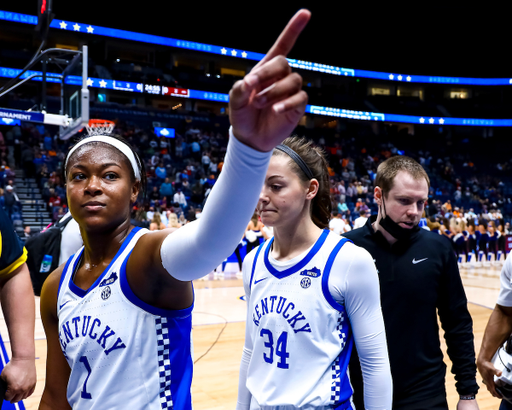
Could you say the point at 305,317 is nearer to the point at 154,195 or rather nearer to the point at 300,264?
the point at 300,264

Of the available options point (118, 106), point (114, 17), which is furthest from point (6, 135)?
point (114, 17)

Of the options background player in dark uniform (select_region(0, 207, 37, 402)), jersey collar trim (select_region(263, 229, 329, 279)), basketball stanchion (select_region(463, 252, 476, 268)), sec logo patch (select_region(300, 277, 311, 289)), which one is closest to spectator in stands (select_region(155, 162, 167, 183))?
basketball stanchion (select_region(463, 252, 476, 268))

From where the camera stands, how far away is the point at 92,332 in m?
1.26

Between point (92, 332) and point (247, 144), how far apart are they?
0.75 metres

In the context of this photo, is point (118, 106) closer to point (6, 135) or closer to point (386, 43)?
point (6, 135)

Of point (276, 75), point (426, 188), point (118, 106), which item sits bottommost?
point (426, 188)

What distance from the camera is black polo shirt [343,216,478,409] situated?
196cm

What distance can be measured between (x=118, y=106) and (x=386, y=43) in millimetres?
19404

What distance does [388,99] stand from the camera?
30.5 metres

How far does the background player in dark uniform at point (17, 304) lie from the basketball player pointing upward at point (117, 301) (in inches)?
26.3

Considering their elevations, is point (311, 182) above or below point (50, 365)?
above

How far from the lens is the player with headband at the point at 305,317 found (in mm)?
1575

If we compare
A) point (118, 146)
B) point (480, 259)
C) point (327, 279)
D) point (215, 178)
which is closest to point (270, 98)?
point (118, 146)

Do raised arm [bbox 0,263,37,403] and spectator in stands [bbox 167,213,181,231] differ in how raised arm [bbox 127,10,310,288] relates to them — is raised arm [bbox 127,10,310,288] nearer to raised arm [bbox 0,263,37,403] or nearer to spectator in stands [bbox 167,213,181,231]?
raised arm [bbox 0,263,37,403]
